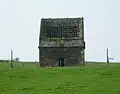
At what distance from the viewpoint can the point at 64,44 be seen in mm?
65812

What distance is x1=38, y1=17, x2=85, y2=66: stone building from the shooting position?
213 ft

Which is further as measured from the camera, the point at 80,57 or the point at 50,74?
the point at 80,57

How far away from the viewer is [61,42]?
6662 cm

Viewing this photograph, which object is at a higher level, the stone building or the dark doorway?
the stone building

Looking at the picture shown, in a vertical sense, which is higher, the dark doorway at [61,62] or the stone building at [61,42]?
the stone building at [61,42]

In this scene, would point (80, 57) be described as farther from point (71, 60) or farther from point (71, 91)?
point (71, 91)

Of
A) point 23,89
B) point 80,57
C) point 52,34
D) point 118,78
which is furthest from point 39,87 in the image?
point 52,34

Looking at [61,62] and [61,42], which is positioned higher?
[61,42]

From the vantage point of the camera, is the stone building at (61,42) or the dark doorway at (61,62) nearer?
the dark doorway at (61,62)

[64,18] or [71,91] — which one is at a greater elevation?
[64,18]

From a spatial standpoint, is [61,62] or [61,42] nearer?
[61,62]

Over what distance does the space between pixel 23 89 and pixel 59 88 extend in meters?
2.24

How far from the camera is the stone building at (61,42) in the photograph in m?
64.8

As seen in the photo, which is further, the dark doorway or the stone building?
the stone building
